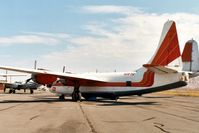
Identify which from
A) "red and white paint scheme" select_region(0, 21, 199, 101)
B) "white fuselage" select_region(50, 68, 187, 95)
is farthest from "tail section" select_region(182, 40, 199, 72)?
"white fuselage" select_region(50, 68, 187, 95)

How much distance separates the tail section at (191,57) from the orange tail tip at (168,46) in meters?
0.87

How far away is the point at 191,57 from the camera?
1372 inches

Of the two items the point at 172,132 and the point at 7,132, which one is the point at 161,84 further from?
the point at 7,132

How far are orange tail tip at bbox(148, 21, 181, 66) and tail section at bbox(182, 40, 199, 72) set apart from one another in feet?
2.86

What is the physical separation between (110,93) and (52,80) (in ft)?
30.2

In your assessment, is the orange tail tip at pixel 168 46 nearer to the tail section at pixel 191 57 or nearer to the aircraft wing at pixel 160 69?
the tail section at pixel 191 57

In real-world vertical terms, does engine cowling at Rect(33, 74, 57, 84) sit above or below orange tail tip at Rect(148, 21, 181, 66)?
below

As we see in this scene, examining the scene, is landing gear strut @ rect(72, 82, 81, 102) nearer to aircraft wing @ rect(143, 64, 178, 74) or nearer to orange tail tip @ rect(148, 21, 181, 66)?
orange tail tip @ rect(148, 21, 181, 66)

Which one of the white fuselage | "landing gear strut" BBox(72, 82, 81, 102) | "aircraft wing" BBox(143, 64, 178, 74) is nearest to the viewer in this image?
"aircraft wing" BBox(143, 64, 178, 74)

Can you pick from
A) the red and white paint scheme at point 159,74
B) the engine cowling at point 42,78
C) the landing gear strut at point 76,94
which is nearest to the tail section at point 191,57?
the red and white paint scheme at point 159,74

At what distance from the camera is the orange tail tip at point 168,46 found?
35.1m

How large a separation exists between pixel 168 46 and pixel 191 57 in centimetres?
262

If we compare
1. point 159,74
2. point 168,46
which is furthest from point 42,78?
point 168,46

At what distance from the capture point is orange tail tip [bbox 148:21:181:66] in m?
35.1
